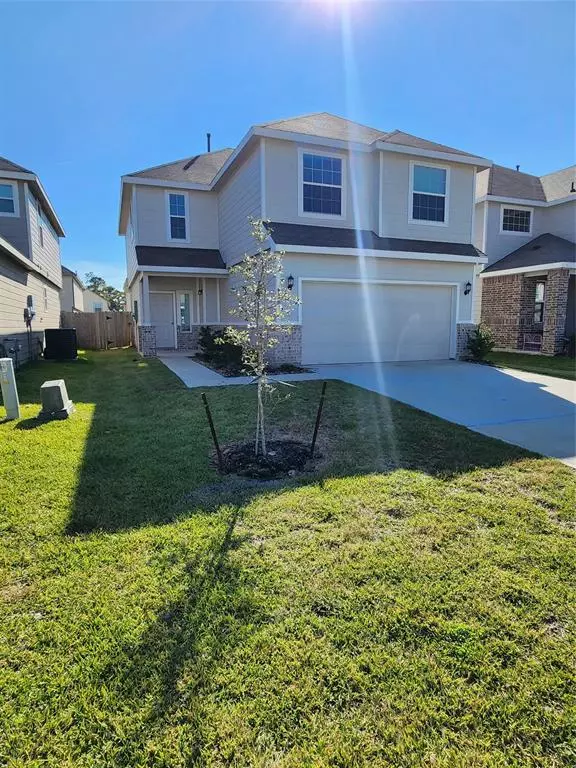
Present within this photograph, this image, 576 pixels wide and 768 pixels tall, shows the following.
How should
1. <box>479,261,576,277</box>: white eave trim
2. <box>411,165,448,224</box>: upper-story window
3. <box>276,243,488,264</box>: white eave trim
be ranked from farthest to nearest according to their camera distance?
<box>479,261,576,277</box>: white eave trim
<box>411,165,448,224</box>: upper-story window
<box>276,243,488,264</box>: white eave trim

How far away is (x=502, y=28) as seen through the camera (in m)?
9.05

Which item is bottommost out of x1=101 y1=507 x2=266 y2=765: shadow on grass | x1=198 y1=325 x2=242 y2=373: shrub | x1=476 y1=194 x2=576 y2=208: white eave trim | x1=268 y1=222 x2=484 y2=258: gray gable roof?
x1=101 y1=507 x2=266 y2=765: shadow on grass

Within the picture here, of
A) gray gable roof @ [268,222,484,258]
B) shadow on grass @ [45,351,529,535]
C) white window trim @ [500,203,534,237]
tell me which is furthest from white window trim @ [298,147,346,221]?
white window trim @ [500,203,534,237]

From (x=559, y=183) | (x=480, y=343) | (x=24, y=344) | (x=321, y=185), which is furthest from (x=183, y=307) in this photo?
(x=559, y=183)

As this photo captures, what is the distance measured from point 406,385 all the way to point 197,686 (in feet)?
26.4

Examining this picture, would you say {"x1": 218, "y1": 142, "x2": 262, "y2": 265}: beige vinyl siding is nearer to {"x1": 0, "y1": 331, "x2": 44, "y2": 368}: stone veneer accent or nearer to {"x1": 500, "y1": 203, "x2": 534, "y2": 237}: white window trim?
{"x1": 0, "y1": 331, "x2": 44, "y2": 368}: stone veneer accent

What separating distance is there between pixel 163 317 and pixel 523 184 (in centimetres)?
1645

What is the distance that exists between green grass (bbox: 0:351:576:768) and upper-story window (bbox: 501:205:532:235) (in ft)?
56.2

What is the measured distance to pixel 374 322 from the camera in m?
13.1

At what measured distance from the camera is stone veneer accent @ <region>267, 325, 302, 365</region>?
12.0m

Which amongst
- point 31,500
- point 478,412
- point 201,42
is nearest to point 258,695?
point 31,500

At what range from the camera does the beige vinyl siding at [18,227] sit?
14648 mm

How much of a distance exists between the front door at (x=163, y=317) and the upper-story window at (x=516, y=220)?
14.1 m

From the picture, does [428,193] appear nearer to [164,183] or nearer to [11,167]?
[164,183]
